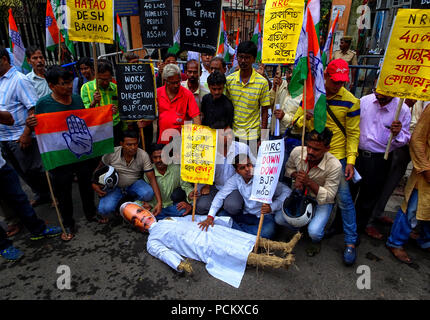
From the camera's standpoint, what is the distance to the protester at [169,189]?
13.1 feet

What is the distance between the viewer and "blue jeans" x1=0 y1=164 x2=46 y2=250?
10.6 ft

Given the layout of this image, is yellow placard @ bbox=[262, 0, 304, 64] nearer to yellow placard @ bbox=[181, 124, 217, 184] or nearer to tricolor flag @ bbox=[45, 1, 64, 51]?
yellow placard @ bbox=[181, 124, 217, 184]

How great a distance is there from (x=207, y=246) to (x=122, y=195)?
1686mm

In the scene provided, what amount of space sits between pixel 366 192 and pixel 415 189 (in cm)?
54

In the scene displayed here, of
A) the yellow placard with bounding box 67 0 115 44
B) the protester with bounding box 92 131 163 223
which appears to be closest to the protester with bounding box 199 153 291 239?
the protester with bounding box 92 131 163 223

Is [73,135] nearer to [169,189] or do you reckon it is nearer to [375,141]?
[169,189]

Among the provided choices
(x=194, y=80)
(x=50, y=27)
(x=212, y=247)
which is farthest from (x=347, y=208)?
(x=50, y=27)

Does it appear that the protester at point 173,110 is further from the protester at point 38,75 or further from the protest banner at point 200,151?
the protester at point 38,75

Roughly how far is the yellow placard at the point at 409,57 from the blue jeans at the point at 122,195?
3.34m

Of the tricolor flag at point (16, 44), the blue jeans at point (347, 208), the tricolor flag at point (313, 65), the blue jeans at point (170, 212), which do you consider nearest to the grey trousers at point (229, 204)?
the blue jeans at point (170, 212)

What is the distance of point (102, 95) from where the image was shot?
13.4 feet

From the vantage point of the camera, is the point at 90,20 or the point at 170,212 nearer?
the point at 90,20

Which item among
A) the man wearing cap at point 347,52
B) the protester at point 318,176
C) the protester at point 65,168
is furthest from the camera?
the man wearing cap at point 347,52

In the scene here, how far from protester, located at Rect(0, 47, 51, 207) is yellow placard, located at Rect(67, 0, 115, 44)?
923mm
